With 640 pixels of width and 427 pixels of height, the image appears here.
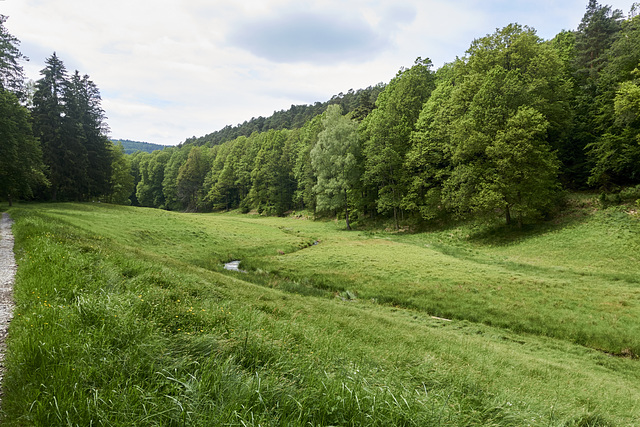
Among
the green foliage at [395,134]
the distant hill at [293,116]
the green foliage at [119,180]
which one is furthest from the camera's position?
the distant hill at [293,116]

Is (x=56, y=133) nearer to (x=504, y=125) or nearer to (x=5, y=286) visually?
(x=5, y=286)

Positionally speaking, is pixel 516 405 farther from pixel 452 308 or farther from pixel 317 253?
pixel 317 253

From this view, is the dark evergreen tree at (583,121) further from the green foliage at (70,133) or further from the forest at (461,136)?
the green foliage at (70,133)

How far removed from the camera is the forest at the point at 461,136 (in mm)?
26859

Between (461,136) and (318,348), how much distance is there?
31354mm

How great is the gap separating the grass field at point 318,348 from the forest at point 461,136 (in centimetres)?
1354

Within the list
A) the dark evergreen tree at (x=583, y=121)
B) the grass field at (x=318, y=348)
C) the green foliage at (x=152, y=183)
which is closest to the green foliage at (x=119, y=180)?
the green foliage at (x=152, y=183)

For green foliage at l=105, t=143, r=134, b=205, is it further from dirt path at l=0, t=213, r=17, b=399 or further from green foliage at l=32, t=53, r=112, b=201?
dirt path at l=0, t=213, r=17, b=399

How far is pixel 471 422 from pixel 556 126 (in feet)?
126

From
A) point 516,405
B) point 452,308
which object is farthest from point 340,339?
point 452,308

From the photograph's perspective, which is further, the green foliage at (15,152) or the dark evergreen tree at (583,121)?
the dark evergreen tree at (583,121)

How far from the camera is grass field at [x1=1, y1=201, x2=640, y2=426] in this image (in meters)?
2.79

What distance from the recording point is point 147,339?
371 centimetres

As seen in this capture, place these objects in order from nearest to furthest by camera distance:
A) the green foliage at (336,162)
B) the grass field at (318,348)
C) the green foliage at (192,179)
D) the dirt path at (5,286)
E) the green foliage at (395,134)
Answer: the grass field at (318,348)
the dirt path at (5,286)
the green foliage at (395,134)
the green foliage at (336,162)
the green foliage at (192,179)
